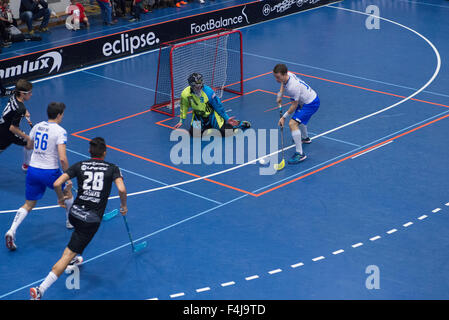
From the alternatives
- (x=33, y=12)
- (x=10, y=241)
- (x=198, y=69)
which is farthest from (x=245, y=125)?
(x=33, y=12)

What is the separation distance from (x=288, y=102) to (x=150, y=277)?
937cm

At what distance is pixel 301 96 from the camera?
15789 mm

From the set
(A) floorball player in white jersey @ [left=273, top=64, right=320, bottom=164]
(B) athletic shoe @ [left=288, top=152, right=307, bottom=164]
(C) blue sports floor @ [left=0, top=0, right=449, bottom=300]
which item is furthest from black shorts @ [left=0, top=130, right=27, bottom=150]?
(B) athletic shoe @ [left=288, top=152, right=307, bottom=164]

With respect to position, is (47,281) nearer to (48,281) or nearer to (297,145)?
(48,281)

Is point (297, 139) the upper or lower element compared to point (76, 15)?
lower

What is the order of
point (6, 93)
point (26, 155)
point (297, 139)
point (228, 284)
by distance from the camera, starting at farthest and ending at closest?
point (6, 93), point (297, 139), point (26, 155), point (228, 284)

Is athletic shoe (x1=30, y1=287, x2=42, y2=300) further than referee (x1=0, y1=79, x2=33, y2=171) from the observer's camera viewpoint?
No

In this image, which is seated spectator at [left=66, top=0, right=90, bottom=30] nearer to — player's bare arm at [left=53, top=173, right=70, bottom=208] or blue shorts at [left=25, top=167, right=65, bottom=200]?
blue shorts at [left=25, top=167, right=65, bottom=200]

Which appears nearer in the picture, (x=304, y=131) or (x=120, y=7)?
(x=304, y=131)

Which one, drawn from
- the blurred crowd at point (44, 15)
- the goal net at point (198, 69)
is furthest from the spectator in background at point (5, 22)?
the goal net at point (198, 69)

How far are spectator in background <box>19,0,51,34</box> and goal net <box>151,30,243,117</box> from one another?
20.2 feet

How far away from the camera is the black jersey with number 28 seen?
34.0 ft

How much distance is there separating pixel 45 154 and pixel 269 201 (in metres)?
4.62
